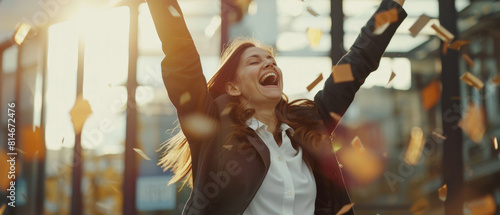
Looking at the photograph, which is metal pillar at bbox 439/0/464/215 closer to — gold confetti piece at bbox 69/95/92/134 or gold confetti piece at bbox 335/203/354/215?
gold confetti piece at bbox 335/203/354/215

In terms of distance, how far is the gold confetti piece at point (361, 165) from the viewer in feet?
10.6

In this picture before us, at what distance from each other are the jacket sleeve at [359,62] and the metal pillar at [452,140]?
4.61ft

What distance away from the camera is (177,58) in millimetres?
1417

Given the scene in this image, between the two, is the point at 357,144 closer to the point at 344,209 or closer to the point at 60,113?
the point at 344,209

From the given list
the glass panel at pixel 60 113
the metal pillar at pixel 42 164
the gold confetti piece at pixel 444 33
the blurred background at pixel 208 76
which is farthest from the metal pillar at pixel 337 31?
the metal pillar at pixel 42 164

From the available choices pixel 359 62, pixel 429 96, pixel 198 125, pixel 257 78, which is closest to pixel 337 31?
pixel 429 96

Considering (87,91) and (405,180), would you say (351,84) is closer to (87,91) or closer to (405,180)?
(87,91)

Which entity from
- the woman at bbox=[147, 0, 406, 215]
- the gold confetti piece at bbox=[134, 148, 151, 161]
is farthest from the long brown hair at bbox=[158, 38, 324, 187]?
the gold confetti piece at bbox=[134, 148, 151, 161]

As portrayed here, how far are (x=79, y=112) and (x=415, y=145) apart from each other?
295 cm

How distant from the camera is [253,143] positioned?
4.81 ft

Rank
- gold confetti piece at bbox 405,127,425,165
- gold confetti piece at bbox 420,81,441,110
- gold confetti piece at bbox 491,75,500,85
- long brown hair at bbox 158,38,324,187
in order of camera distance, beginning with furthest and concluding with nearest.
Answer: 1. gold confetti piece at bbox 405,127,425,165
2. gold confetti piece at bbox 420,81,441,110
3. gold confetti piece at bbox 491,75,500,85
4. long brown hair at bbox 158,38,324,187

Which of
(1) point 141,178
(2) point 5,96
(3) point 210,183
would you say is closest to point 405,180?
(1) point 141,178

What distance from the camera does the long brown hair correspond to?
5.13 feet

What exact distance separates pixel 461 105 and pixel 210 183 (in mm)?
2069
